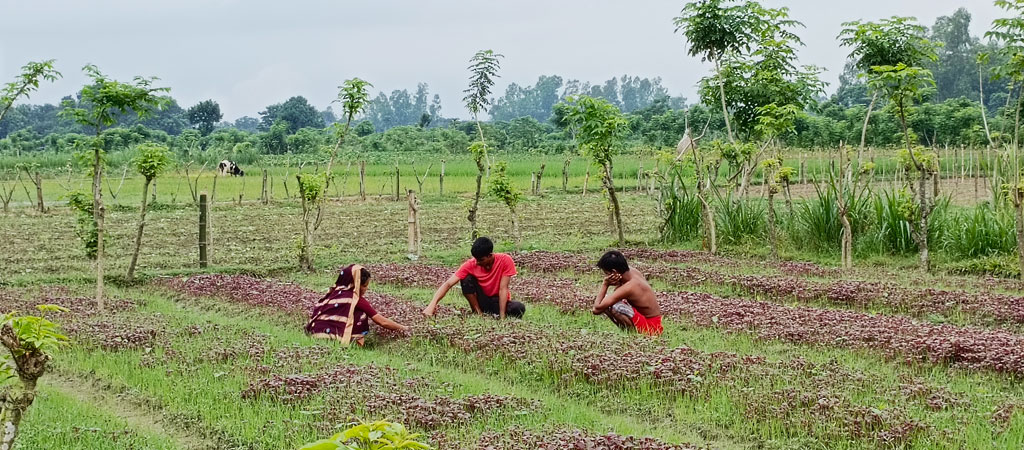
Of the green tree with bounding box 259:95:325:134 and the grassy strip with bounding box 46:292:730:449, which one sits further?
the green tree with bounding box 259:95:325:134

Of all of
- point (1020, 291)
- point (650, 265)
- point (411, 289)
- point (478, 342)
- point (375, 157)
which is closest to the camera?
point (478, 342)

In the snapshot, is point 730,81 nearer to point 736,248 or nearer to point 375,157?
point 736,248

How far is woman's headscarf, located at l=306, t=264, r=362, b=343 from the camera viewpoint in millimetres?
10867

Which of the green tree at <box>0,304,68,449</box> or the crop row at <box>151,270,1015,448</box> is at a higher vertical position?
the green tree at <box>0,304,68,449</box>

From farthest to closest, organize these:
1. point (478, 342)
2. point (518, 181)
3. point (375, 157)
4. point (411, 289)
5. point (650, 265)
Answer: point (375, 157)
point (518, 181)
point (650, 265)
point (411, 289)
point (478, 342)

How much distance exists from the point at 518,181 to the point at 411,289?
30867mm

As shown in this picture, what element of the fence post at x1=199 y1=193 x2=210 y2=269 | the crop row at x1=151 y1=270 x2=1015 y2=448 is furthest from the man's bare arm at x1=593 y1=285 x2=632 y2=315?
the fence post at x1=199 y1=193 x2=210 y2=269

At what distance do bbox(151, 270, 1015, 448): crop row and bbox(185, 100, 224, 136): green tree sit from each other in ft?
267

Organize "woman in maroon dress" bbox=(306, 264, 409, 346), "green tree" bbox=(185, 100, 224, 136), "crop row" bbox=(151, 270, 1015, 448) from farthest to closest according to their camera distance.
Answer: "green tree" bbox=(185, 100, 224, 136)
"woman in maroon dress" bbox=(306, 264, 409, 346)
"crop row" bbox=(151, 270, 1015, 448)

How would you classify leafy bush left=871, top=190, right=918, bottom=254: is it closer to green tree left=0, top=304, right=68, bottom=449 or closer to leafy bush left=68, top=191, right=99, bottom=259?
leafy bush left=68, top=191, right=99, bottom=259

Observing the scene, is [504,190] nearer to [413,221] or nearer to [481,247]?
[413,221]

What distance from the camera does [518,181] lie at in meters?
46.1

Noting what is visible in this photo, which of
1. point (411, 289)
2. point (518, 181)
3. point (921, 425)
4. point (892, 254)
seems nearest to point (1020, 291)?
point (892, 254)

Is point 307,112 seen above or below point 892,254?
above
